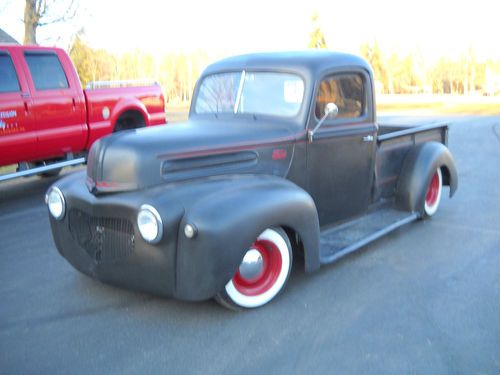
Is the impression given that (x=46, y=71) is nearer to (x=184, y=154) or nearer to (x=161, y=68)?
(x=184, y=154)

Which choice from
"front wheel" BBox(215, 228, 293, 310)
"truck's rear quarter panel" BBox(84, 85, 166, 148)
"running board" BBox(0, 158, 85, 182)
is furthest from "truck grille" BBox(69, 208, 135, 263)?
"truck's rear quarter panel" BBox(84, 85, 166, 148)

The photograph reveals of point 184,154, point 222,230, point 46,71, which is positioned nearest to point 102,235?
point 184,154

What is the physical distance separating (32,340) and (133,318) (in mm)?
657

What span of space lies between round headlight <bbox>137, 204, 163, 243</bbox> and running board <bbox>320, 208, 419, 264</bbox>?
55.9 inches

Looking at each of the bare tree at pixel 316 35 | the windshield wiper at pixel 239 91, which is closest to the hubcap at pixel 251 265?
the windshield wiper at pixel 239 91

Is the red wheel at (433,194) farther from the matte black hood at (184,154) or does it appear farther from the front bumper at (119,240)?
the front bumper at (119,240)

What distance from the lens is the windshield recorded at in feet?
15.2

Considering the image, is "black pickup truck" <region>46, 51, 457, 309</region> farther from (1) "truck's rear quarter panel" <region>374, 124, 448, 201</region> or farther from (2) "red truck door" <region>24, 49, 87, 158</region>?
(2) "red truck door" <region>24, 49, 87, 158</region>

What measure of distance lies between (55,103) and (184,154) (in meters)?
4.50

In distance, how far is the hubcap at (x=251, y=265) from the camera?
150 inches

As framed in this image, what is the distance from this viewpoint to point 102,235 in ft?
12.3

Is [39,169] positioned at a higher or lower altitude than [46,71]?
lower

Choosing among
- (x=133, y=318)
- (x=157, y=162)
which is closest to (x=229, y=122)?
(x=157, y=162)

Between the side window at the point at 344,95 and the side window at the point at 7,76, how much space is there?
458cm
